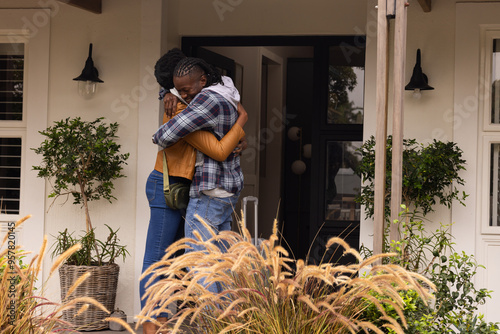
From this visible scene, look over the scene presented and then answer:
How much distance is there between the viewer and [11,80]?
18.5ft

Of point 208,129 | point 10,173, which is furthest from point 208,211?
point 10,173

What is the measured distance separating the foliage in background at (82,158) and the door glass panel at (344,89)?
1.76 meters

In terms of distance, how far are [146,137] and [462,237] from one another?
2392 millimetres

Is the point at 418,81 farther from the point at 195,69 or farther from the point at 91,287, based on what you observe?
the point at 91,287

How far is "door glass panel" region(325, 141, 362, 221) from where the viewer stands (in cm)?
576

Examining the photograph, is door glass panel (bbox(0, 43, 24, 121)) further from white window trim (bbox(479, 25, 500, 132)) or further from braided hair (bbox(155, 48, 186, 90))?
white window trim (bbox(479, 25, 500, 132))

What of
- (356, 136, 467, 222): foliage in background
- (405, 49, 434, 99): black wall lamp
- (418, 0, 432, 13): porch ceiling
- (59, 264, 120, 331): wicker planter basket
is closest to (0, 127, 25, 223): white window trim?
(59, 264, 120, 331): wicker planter basket

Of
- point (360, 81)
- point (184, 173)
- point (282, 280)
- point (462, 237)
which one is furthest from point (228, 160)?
point (360, 81)

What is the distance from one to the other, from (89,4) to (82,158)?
1161mm

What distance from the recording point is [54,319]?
2.22m

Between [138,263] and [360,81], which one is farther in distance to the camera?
[360,81]

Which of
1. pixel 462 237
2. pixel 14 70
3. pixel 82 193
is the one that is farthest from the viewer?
pixel 14 70

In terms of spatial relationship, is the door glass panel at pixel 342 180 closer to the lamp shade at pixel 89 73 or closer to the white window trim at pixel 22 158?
the lamp shade at pixel 89 73

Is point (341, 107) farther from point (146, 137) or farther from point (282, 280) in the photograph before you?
point (282, 280)
